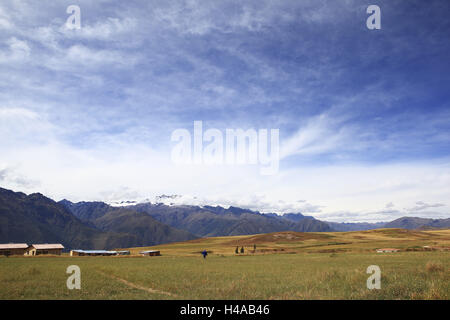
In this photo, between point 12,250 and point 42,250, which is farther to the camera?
point 12,250

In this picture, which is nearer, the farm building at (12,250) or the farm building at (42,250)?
the farm building at (12,250)

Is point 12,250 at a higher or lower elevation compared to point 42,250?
lower

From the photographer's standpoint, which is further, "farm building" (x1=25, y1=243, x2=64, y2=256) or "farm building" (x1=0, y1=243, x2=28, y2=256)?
"farm building" (x1=25, y1=243, x2=64, y2=256)
